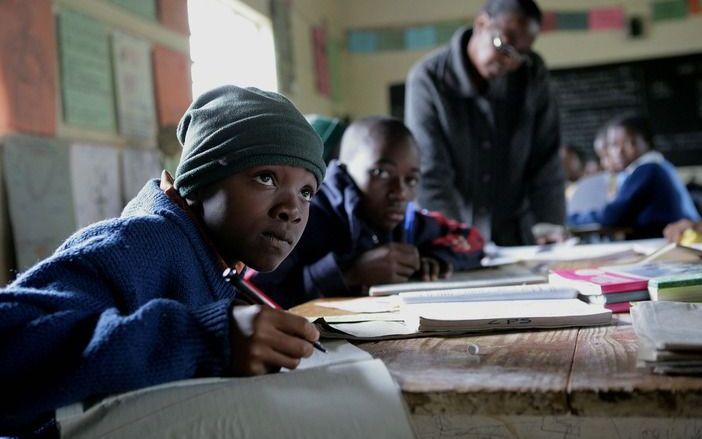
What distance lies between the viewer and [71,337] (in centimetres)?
68

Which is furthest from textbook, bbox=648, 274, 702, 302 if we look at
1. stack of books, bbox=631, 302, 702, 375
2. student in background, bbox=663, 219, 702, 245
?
student in background, bbox=663, 219, 702, 245

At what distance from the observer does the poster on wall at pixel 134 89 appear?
9.21 feet

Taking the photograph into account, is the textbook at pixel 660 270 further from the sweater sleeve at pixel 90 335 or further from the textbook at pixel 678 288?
the sweater sleeve at pixel 90 335

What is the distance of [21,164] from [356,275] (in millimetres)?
1202

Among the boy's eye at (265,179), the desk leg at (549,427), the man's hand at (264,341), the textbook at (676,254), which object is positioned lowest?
the desk leg at (549,427)

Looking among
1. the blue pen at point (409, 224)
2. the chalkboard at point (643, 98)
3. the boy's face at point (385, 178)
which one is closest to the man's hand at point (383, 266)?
the boy's face at point (385, 178)

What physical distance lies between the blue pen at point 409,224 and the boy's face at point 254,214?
911mm

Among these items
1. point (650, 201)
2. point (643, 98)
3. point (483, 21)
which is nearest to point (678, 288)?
point (483, 21)

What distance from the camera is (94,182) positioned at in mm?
2578

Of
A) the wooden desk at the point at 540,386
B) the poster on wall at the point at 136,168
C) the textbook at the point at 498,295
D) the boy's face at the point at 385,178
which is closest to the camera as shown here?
the wooden desk at the point at 540,386

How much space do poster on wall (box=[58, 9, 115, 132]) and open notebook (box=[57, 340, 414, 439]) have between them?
6.54ft

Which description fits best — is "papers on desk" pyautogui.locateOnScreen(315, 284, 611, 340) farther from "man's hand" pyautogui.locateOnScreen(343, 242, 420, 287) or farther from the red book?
"man's hand" pyautogui.locateOnScreen(343, 242, 420, 287)

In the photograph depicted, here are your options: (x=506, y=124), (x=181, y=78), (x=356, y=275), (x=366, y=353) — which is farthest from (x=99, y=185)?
(x=366, y=353)

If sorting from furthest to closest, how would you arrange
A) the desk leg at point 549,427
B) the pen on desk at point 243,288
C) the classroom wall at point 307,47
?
1. the classroom wall at point 307,47
2. the pen on desk at point 243,288
3. the desk leg at point 549,427
